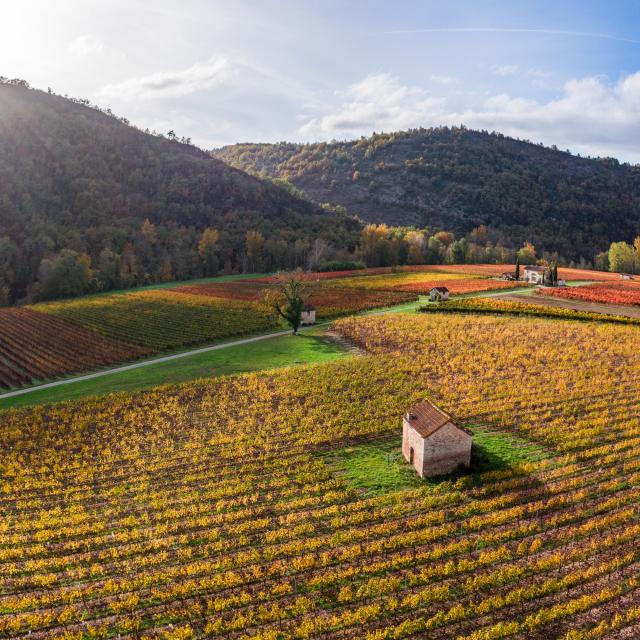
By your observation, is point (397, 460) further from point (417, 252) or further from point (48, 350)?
point (417, 252)

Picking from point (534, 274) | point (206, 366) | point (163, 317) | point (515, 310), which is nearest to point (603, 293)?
point (534, 274)

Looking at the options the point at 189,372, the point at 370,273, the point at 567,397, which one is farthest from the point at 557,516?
the point at 370,273

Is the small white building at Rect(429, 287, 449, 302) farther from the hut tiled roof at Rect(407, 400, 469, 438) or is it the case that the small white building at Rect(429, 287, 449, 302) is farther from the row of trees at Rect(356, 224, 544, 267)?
the row of trees at Rect(356, 224, 544, 267)

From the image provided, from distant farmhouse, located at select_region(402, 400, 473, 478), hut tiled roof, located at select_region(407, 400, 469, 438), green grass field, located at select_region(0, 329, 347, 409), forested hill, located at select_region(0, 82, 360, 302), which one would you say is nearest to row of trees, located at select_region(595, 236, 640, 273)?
forested hill, located at select_region(0, 82, 360, 302)

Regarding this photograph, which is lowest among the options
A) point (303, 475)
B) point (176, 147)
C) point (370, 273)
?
point (303, 475)

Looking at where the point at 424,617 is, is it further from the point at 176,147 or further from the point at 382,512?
the point at 176,147

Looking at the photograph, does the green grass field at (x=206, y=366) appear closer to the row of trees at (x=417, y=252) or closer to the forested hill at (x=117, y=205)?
the forested hill at (x=117, y=205)
